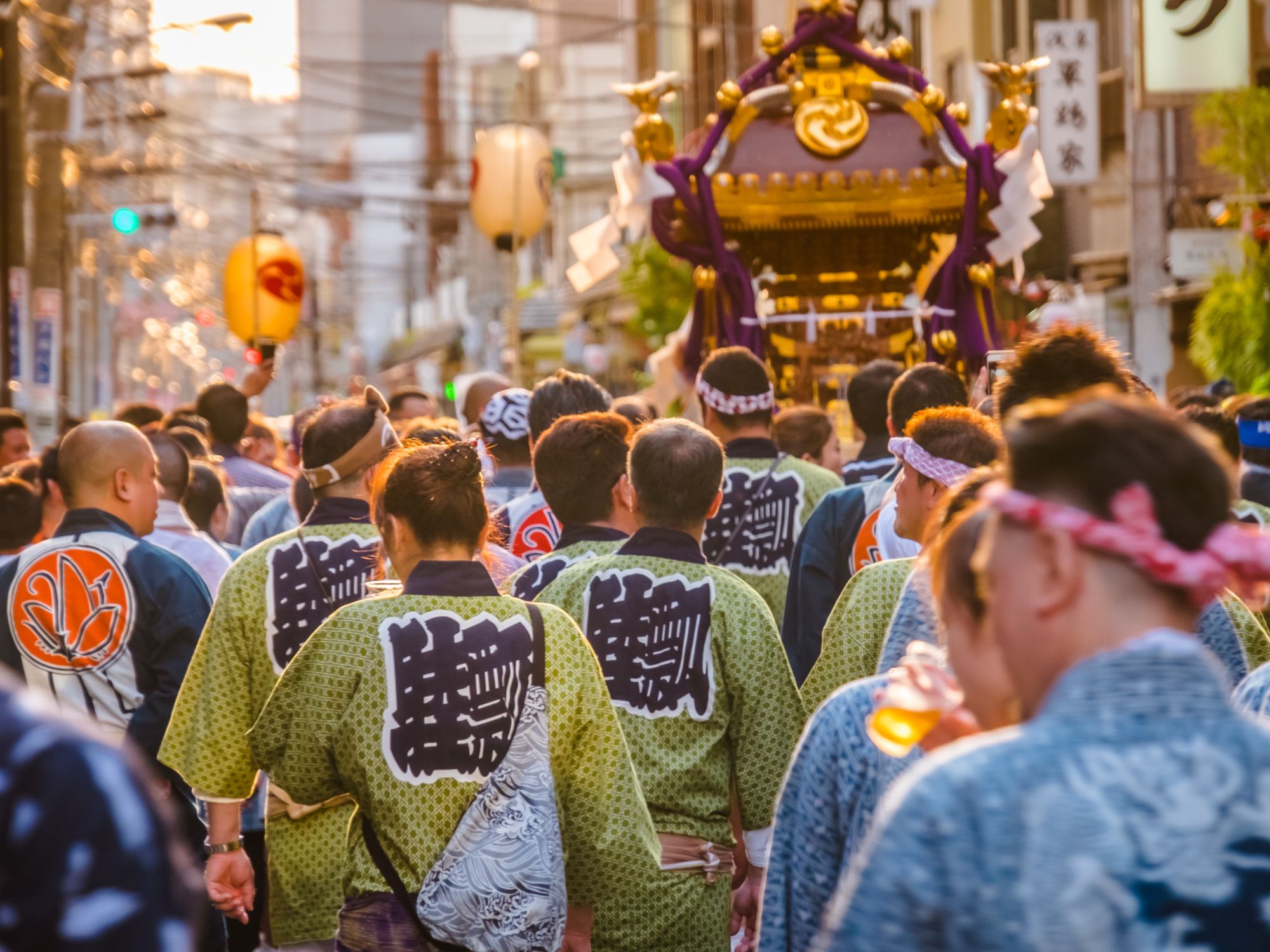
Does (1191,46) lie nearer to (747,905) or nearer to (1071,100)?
(1071,100)

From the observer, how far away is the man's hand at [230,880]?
4.23 meters

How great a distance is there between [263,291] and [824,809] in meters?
13.9

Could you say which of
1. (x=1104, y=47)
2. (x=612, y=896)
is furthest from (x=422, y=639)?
(x=1104, y=47)

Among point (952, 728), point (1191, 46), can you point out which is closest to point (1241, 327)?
point (1191, 46)

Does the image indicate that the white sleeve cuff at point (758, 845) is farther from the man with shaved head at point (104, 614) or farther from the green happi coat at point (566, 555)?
the man with shaved head at point (104, 614)

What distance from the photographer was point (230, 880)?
4238 millimetres

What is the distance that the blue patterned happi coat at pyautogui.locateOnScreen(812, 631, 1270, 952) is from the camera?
1763 millimetres

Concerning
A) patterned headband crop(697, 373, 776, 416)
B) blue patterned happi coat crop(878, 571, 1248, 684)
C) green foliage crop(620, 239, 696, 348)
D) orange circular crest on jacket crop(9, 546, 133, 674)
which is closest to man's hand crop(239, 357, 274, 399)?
patterned headband crop(697, 373, 776, 416)

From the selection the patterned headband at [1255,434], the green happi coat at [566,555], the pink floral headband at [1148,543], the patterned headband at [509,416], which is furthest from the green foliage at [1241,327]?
the pink floral headband at [1148,543]

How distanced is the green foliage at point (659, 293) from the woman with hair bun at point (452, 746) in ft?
72.8

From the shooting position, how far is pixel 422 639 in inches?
144

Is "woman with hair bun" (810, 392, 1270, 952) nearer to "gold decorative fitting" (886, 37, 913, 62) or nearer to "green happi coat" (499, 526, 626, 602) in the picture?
"green happi coat" (499, 526, 626, 602)

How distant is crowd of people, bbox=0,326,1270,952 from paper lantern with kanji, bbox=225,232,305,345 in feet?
28.5

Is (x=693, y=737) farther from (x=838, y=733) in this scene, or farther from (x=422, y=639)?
(x=838, y=733)
